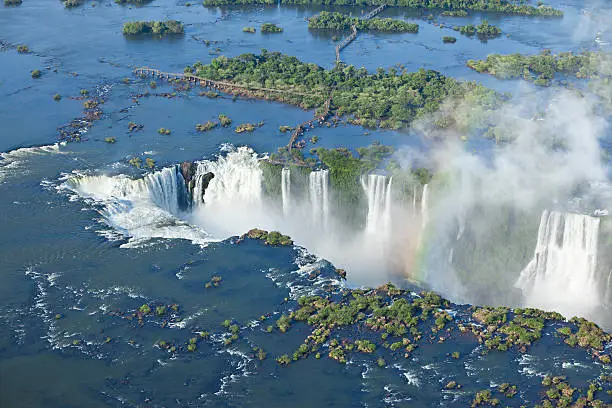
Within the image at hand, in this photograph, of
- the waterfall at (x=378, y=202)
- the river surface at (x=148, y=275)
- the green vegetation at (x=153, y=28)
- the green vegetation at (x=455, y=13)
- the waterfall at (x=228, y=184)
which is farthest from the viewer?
the green vegetation at (x=455, y=13)

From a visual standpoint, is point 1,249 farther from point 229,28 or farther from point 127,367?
point 229,28

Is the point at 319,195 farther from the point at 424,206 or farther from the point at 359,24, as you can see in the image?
the point at 359,24

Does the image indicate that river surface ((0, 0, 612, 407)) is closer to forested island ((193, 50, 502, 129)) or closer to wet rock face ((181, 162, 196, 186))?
wet rock face ((181, 162, 196, 186))

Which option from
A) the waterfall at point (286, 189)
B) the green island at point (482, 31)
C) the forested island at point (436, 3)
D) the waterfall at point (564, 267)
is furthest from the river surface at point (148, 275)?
the forested island at point (436, 3)

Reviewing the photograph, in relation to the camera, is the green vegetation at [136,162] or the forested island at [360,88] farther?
the forested island at [360,88]

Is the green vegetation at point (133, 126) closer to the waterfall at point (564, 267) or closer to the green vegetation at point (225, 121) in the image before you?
the green vegetation at point (225, 121)

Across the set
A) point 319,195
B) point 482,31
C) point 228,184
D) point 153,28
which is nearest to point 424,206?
point 319,195

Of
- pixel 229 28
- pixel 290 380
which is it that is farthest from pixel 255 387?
pixel 229 28
